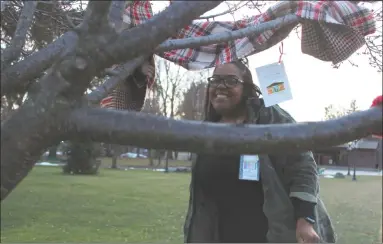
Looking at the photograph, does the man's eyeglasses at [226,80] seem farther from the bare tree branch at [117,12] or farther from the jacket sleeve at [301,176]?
the bare tree branch at [117,12]

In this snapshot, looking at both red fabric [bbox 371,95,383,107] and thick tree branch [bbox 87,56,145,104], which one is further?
thick tree branch [bbox 87,56,145,104]

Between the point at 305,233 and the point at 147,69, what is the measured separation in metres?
1.42

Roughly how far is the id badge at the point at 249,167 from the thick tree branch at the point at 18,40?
1332 millimetres

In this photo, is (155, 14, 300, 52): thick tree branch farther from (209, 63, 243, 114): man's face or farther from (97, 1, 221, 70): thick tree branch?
(97, 1, 221, 70): thick tree branch

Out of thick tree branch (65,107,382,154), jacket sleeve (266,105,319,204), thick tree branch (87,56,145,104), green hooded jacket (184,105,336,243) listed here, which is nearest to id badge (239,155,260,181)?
green hooded jacket (184,105,336,243)

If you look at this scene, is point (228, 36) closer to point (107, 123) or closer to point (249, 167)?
point (249, 167)

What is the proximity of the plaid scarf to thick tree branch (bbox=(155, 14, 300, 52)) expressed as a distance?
78 millimetres

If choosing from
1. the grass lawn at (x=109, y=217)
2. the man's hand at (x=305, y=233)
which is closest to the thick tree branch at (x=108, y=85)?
the man's hand at (x=305, y=233)

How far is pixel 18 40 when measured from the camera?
2309 mm

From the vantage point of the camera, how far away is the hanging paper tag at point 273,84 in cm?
287

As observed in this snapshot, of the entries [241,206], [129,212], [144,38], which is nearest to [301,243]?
[241,206]

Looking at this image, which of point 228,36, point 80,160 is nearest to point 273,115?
point 228,36

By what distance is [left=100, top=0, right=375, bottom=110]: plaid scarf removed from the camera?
290 cm

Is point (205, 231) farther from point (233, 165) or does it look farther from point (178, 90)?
point (178, 90)
